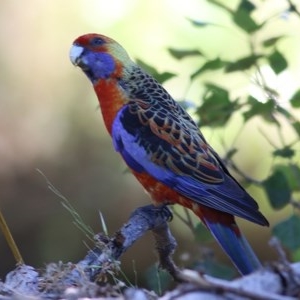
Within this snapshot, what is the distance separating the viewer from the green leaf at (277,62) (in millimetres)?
4090

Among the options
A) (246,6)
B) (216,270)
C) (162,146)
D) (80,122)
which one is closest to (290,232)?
(216,270)

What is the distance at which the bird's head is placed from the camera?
446cm

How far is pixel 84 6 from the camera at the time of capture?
743 centimetres

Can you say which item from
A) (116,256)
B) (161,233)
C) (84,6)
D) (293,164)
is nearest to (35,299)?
(116,256)

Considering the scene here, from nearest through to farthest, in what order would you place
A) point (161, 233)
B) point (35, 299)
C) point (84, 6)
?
point (35, 299)
point (161, 233)
point (84, 6)

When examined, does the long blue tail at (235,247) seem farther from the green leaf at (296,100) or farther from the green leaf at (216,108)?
the green leaf at (296,100)

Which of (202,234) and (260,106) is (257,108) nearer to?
(260,106)

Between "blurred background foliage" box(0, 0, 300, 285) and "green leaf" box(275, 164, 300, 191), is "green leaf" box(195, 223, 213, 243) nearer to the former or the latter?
"green leaf" box(275, 164, 300, 191)

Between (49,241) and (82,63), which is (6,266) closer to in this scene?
(49,241)

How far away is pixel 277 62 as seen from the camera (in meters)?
4.11

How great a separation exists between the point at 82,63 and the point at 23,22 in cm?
324

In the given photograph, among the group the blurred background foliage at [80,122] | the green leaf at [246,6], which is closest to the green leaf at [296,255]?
the green leaf at [246,6]

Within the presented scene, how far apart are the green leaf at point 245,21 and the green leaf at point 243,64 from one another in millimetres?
101

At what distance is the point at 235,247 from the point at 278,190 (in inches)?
11.7
